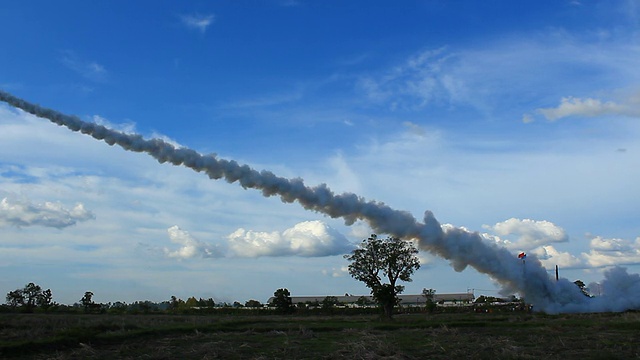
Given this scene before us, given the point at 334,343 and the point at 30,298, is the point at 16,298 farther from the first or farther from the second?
the point at 334,343

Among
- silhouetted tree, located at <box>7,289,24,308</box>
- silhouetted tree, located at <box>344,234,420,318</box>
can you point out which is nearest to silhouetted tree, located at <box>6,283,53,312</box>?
silhouetted tree, located at <box>7,289,24,308</box>

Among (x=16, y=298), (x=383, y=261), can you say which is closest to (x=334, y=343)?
(x=383, y=261)

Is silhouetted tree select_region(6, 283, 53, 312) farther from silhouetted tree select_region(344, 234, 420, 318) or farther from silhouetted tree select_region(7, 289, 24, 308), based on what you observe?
silhouetted tree select_region(344, 234, 420, 318)

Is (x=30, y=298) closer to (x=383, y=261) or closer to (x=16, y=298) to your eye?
(x=16, y=298)

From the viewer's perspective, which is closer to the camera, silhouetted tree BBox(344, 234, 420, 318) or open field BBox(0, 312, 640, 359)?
open field BBox(0, 312, 640, 359)

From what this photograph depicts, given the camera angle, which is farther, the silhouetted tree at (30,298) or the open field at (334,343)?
the silhouetted tree at (30,298)

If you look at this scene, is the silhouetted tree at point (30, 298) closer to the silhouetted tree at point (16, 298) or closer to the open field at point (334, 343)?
the silhouetted tree at point (16, 298)

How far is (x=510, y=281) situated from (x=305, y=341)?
30264 millimetres

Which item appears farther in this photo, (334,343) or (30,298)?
(30,298)

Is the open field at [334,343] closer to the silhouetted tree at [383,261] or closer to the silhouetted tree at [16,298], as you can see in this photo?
the silhouetted tree at [383,261]

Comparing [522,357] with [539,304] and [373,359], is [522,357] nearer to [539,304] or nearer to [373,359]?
[373,359]

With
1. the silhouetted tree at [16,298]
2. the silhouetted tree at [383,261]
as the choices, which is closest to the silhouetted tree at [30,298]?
the silhouetted tree at [16,298]

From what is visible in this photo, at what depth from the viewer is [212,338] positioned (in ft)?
128

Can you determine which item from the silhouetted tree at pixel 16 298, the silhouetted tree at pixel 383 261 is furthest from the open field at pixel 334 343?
the silhouetted tree at pixel 16 298
